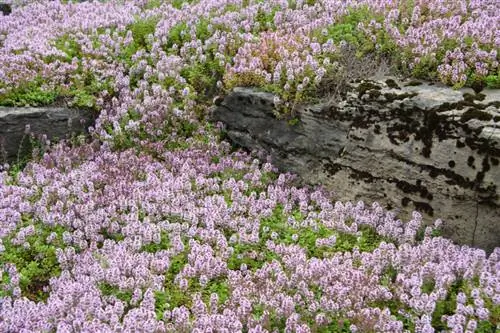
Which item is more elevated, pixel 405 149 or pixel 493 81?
pixel 493 81

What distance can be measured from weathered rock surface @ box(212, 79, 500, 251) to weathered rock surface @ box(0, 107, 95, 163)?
338 cm

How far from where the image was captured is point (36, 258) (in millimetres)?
7277

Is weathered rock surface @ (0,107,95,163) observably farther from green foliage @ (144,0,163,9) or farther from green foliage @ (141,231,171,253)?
green foliage @ (144,0,163,9)

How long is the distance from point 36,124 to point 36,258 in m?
3.75

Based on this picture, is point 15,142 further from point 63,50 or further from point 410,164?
point 410,164

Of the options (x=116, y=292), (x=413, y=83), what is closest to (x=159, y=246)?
(x=116, y=292)

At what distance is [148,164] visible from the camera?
9320mm

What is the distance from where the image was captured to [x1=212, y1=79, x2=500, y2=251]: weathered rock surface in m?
7.38

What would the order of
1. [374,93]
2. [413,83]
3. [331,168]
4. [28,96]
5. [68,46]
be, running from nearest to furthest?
[374,93] → [413,83] → [331,168] → [28,96] → [68,46]

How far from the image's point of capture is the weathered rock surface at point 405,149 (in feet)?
24.2

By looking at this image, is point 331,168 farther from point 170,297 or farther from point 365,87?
point 170,297

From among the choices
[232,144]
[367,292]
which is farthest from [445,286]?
[232,144]

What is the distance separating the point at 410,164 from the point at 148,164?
3.98 meters

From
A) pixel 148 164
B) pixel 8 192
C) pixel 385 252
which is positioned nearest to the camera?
pixel 385 252
